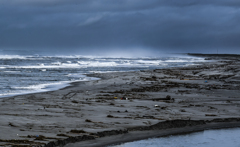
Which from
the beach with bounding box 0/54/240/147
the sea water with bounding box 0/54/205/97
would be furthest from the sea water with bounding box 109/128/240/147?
the sea water with bounding box 0/54/205/97

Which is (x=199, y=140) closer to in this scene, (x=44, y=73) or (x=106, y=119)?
(x=106, y=119)

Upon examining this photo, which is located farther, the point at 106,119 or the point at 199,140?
the point at 106,119

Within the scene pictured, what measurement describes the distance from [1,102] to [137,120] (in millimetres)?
6192

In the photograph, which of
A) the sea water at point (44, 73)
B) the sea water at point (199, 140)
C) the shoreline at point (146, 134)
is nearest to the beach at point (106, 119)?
the shoreline at point (146, 134)


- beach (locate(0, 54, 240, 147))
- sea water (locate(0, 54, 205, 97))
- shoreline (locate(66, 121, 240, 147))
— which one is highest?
sea water (locate(0, 54, 205, 97))

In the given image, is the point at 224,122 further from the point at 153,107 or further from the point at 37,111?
the point at 37,111

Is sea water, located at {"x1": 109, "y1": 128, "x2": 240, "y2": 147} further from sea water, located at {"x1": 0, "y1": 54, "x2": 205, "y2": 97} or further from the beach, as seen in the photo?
sea water, located at {"x1": 0, "y1": 54, "x2": 205, "y2": 97}

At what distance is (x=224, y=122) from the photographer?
10.1 m

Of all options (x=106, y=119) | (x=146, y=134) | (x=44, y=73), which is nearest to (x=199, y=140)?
(x=146, y=134)

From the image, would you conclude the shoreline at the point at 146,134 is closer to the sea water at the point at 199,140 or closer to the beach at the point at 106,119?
the beach at the point at 106,119

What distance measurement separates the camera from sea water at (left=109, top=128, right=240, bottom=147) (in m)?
7.88

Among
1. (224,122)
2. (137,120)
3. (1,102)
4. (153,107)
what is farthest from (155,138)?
(1,102)

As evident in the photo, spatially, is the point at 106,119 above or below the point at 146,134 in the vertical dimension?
above

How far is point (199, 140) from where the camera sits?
27.3 feet
